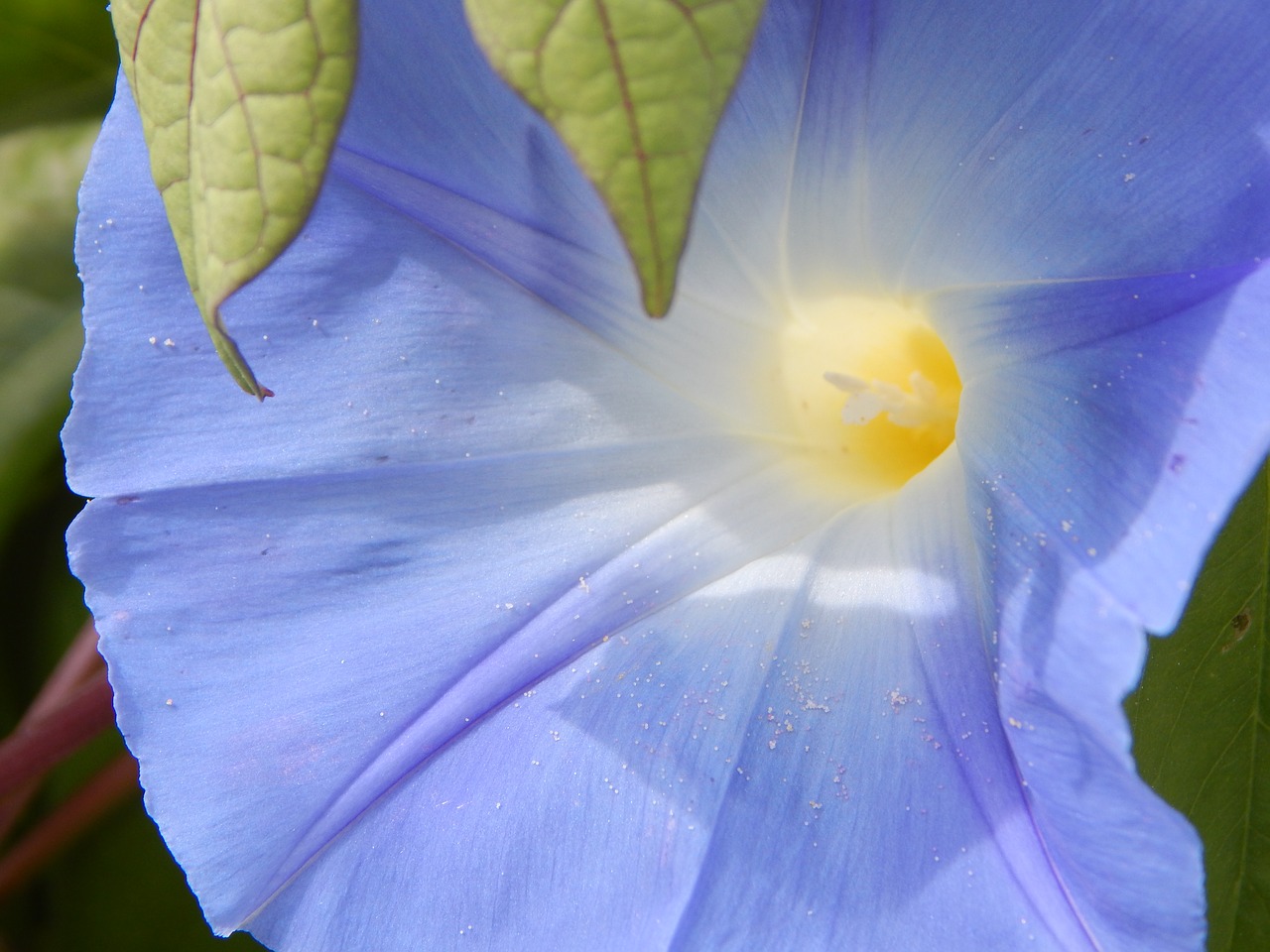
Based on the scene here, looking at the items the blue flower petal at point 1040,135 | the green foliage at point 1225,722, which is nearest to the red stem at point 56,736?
the blue flower petal at point 1040,135

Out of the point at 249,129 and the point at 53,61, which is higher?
the point at 249,129

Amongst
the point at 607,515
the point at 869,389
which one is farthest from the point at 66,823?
the point at 869,389

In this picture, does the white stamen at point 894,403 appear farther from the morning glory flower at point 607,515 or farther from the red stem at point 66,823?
the red stem at point 66,823

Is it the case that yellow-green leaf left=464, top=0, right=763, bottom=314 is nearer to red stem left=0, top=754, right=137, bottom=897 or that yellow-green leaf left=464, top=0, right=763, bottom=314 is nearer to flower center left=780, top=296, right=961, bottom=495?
flower center left=780, top=296, right=961, bottom=495

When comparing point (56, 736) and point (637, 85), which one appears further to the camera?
point (56, 736)

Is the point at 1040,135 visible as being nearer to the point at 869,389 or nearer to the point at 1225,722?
the point at 869,389

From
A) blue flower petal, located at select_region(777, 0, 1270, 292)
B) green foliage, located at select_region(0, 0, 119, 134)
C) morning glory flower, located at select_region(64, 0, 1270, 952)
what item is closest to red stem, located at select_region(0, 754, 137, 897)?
morning glory flower, located at select_region(64, 0, 1270, 952)

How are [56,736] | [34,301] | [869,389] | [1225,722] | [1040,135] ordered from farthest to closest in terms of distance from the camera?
[34,301] → [56,736] → [869,389] → [1225,722] → [1040,135]

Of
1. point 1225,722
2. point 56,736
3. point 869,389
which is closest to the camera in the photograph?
point 1225,722
